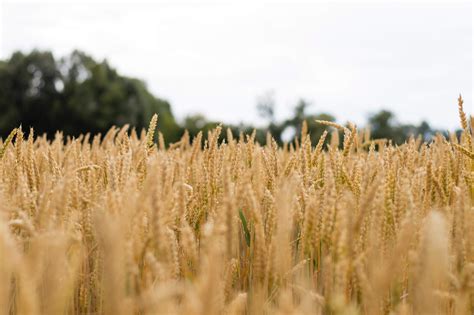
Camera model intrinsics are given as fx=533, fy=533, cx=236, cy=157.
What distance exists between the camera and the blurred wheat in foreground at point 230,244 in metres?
0.86

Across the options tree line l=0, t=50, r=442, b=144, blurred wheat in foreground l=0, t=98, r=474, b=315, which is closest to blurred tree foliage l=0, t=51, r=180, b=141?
tree line l=0, t=50, r=442, b=144

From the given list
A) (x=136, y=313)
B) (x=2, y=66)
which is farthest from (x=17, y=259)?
(x=2, y=66)

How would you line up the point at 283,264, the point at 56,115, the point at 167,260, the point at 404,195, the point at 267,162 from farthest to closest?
the point at 56,115 < the point at 267,162 < the point at 404,195 < the point at 283,264 < the point at 167,260

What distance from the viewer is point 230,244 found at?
109cm

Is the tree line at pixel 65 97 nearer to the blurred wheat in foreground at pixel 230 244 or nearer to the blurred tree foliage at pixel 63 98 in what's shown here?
the blurred tree foliage at pixel 63 98

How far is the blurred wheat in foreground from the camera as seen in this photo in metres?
0.86

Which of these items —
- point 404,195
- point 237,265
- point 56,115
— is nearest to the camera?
point 404,195

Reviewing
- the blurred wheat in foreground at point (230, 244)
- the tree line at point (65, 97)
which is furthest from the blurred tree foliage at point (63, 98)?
the blurred wheat in foreground at point (230, 244)

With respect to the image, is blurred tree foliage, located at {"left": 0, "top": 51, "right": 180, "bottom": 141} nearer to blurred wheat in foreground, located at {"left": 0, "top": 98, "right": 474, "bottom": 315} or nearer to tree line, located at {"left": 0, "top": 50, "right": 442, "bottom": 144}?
tree line, located at {"left": 0, "top": 50, "right": 442, "bottom": 144}

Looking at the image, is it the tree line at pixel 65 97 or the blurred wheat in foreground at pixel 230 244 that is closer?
the blurred wheat in foreground at pixel 230 244

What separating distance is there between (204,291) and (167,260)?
1.05 ft

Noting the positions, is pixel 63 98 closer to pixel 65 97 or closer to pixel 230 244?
pixel 65 97

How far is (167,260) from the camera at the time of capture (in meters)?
1.03

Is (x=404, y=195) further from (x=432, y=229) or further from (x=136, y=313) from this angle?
(x=136, y=313)
